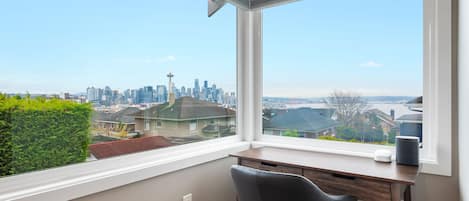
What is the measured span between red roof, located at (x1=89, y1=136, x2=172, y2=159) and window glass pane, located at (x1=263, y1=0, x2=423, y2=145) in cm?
102

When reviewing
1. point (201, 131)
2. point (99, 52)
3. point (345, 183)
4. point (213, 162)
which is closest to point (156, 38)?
point (99, 52)

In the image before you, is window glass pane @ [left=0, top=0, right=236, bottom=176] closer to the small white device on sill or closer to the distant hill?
the distant hill

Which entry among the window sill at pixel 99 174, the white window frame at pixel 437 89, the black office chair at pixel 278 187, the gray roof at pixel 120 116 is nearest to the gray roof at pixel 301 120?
the white window frame at pixel 437 89

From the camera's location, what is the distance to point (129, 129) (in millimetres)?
1790

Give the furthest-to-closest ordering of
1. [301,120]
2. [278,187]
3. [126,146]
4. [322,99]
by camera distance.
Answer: [301,120] < [322,99] < [126,146] < [278,187]

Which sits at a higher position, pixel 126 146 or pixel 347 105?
pixel 347 105

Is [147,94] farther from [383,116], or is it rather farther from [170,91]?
[383,116]

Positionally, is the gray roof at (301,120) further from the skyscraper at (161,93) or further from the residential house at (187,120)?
the skyscraper at (161,93)

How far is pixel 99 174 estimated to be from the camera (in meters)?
1.53

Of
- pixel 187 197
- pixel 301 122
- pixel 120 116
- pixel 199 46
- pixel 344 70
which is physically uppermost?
pixel 199 46

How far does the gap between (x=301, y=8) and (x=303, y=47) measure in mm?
317

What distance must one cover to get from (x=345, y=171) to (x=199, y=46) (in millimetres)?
1360

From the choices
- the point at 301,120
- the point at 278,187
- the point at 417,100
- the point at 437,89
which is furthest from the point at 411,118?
the point at 278,187

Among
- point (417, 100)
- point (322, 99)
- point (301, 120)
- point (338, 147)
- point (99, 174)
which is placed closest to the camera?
point (99, 174)
